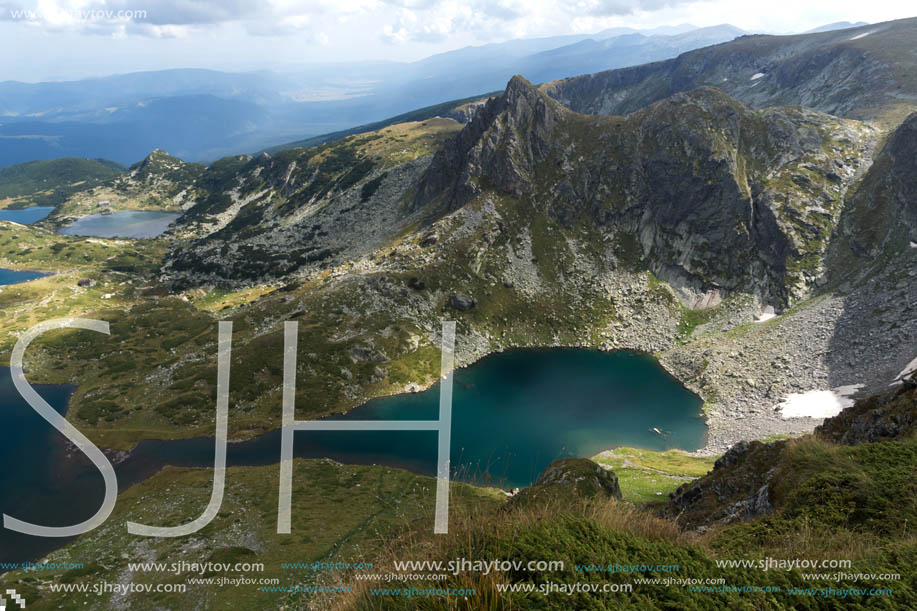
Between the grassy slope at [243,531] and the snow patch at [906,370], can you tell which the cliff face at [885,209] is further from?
the grassy slope at [243,531]

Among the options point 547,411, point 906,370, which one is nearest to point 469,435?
point 547,411

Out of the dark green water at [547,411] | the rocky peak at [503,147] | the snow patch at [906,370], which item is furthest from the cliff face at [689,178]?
the dark green water at [547,411]

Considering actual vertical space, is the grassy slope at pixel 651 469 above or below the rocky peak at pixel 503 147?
below

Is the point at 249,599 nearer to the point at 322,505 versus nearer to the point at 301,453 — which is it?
the point at 322,505

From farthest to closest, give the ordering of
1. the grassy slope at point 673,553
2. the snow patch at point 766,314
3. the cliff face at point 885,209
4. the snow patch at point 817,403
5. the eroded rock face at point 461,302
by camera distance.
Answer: the eroded rock face at point 461,302 → the snow patch at point 766,314 → the cliff face at point 885,209 → the snow patch at point 817,403 → the grassy slope at point 673,553

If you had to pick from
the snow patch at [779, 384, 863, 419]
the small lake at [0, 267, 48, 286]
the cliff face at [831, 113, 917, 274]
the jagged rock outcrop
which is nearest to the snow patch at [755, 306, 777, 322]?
the cliff face at [831, 113, 917, 274]

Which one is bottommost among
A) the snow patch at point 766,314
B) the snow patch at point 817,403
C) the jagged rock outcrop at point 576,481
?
→ the snow patch at point 817,403

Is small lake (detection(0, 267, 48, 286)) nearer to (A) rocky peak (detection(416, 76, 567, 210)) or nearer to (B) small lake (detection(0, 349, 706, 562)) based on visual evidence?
(B) small lake (detection(0, 349, 706, 562))

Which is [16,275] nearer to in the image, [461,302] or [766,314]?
[461,302]
